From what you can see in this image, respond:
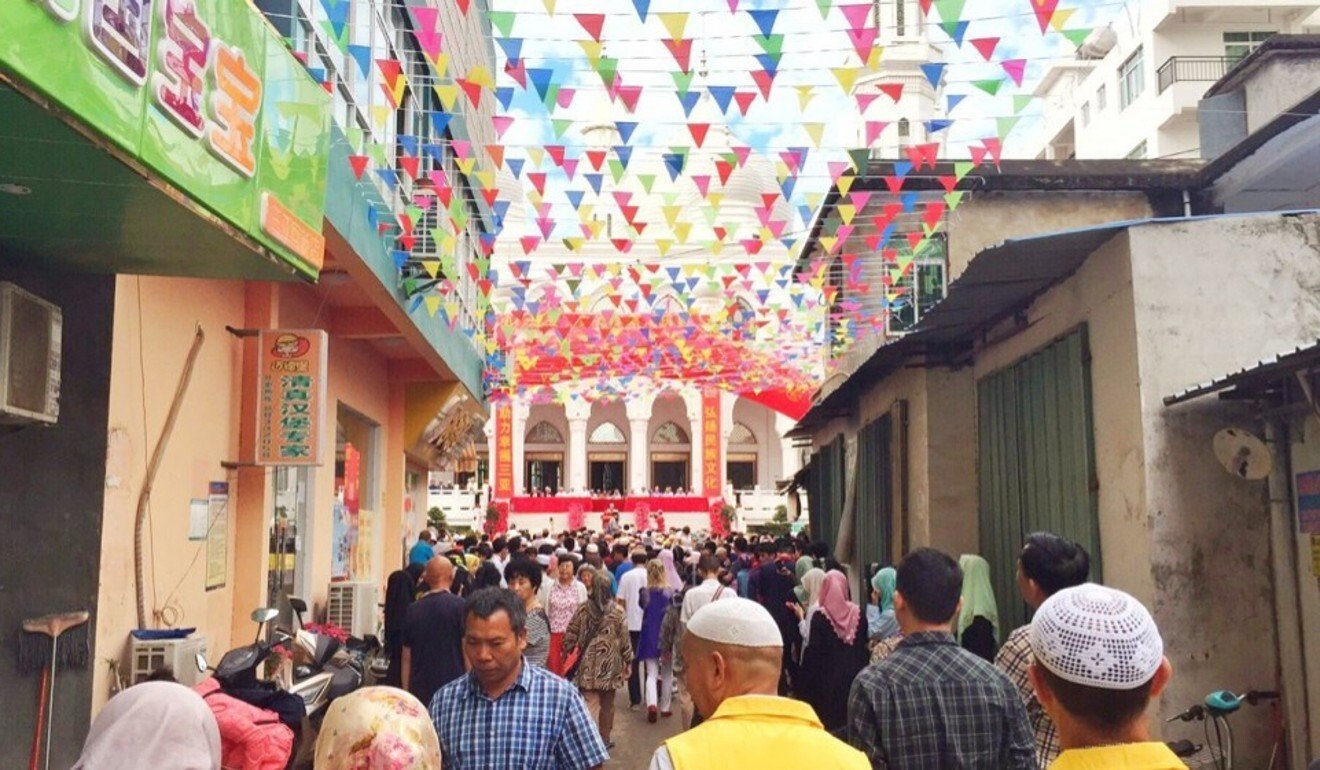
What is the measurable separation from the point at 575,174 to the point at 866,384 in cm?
706

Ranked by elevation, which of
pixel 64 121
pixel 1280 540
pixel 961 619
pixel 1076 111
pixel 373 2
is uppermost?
pixel 1076 111

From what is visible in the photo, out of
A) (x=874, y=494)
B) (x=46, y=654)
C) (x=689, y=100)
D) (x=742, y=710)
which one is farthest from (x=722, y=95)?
(x=874, y=494)

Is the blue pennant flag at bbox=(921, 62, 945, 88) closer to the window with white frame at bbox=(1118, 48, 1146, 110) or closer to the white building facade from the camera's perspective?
the white building facade

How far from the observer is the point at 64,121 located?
3705mm

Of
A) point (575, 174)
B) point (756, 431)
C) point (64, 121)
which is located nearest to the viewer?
point (64, 121)

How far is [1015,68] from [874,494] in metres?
8.64

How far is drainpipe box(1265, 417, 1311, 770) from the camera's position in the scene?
664 centimetres

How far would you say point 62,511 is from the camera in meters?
6.08

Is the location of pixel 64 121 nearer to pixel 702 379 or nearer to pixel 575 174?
pixel 575 174

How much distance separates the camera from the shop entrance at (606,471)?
53.4m

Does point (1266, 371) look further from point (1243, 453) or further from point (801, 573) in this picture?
point (801, 573)

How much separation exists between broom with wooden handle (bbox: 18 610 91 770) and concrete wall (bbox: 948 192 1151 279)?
32.9 ft

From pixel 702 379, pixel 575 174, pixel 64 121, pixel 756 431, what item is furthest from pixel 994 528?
pixel 756 431

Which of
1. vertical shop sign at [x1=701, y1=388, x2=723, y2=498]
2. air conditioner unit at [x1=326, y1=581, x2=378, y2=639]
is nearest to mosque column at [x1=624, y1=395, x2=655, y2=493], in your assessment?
vertical shop sign at [x1=701, y1=388, x2=723, y2=498]
